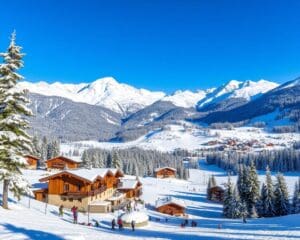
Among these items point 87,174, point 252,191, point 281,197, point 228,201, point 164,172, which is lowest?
point 228,201

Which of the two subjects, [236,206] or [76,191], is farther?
[236,206]

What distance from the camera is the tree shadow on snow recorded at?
91.3 feet

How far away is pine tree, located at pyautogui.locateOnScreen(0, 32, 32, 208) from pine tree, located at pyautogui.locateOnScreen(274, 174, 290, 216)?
59416mm

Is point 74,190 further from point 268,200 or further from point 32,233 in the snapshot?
point 268,200

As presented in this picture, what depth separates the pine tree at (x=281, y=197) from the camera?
81938 millimetres

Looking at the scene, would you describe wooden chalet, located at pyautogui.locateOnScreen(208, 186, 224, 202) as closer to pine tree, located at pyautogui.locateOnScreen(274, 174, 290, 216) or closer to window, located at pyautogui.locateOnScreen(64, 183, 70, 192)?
pine tree, located at pyautogui.locateOnScreen(274, 174, 290, 216)

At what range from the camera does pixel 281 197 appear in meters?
82.8

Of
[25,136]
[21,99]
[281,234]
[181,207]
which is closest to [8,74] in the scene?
[21,99]

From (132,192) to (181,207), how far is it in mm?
12250

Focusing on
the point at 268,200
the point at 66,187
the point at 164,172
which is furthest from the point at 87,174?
the point at 164,172

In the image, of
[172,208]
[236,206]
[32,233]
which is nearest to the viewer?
[32,233]

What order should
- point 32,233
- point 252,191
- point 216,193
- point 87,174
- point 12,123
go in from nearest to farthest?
point 32,233
point 12,123
point 87,174
point 252,191
point 216,193

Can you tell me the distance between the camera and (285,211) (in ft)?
267

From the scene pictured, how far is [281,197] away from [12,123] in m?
63.1
